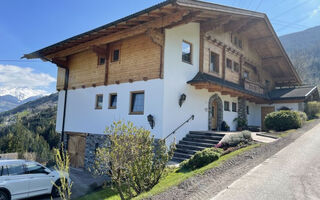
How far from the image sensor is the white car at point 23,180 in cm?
707

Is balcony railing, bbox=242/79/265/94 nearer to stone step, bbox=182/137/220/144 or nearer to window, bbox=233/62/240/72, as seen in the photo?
window, bbox=233/62/240/72

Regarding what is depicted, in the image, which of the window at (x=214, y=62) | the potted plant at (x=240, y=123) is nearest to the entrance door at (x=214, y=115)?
the window at (x=214, y=62)

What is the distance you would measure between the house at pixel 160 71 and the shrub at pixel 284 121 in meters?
2.33

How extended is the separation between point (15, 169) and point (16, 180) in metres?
0.40

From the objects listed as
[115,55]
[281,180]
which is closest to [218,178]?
[281,180]

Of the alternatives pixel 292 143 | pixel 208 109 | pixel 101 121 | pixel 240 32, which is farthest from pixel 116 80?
pixel 240 32

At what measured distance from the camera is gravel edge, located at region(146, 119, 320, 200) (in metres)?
4.57

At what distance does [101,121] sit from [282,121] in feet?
36.2

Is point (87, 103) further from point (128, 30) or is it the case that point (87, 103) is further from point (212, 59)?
point (212, 59)

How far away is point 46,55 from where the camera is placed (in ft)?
48.1

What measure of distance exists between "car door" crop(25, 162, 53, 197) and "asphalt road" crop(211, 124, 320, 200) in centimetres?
690

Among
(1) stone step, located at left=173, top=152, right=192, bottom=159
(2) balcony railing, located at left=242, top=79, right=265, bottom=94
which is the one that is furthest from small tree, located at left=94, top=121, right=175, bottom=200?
(2) balcony railing, located at left=242, top=79, right=265, bottom=94

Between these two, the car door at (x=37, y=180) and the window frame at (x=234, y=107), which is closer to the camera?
the car door at (x=37, y=180)

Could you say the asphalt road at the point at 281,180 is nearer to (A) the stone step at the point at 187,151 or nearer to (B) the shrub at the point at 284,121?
(A) the stone step at the point at 187,151
